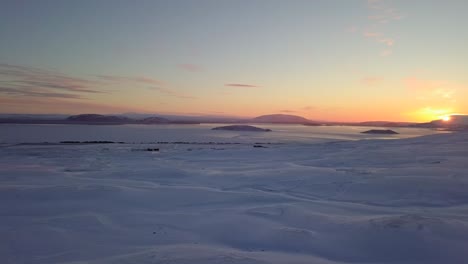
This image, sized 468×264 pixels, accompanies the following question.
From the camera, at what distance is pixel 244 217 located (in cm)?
624

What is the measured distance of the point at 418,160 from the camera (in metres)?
12.0

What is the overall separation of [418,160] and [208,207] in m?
8.45

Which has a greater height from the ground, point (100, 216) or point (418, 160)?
point (418, 160)

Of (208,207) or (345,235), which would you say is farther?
(208,207)

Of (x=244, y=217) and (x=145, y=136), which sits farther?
(x=145, y=136)

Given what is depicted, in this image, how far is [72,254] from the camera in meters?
4.63

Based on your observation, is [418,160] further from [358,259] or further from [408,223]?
[358,259]

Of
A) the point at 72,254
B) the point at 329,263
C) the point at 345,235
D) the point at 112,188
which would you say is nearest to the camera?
the point at 329,263

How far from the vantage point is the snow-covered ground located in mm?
4629

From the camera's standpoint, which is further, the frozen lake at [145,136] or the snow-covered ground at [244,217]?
the frozen lake at [145,136]

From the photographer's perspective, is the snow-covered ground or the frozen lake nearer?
the snow-covered ground

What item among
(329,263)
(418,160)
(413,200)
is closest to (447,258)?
(329,263)

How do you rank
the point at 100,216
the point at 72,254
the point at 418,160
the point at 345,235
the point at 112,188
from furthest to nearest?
the point at 418,160, the point at 112,188, the point at 100,216, the point at 345,235, the point at 72,254

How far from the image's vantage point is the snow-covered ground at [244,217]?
4629mm
